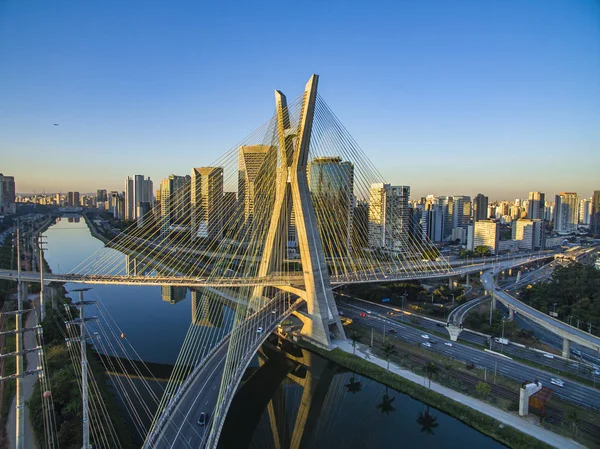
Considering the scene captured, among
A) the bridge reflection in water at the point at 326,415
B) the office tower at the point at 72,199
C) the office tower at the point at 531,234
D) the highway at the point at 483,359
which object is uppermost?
the office tower at the point at 72,199

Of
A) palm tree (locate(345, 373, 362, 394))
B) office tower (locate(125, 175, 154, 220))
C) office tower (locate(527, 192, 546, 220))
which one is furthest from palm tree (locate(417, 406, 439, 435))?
office tower (locate(125, 175, 154, 220))

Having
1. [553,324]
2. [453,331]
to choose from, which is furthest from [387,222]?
[553,324]

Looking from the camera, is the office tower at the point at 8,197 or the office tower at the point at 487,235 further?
the office tower at the point at 8,197

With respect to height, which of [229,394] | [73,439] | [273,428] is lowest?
[273,428]

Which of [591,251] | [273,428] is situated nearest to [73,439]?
[273,428]

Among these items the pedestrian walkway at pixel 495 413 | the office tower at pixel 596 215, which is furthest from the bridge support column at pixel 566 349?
the office tower at pixel 596 215

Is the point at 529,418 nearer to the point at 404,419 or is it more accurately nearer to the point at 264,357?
the point at 404,419

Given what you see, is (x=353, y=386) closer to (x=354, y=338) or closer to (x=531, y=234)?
(x=354, y=338)

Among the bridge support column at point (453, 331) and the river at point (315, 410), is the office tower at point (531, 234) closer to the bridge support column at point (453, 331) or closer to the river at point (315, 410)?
the bridge support column at point (453, 331)
